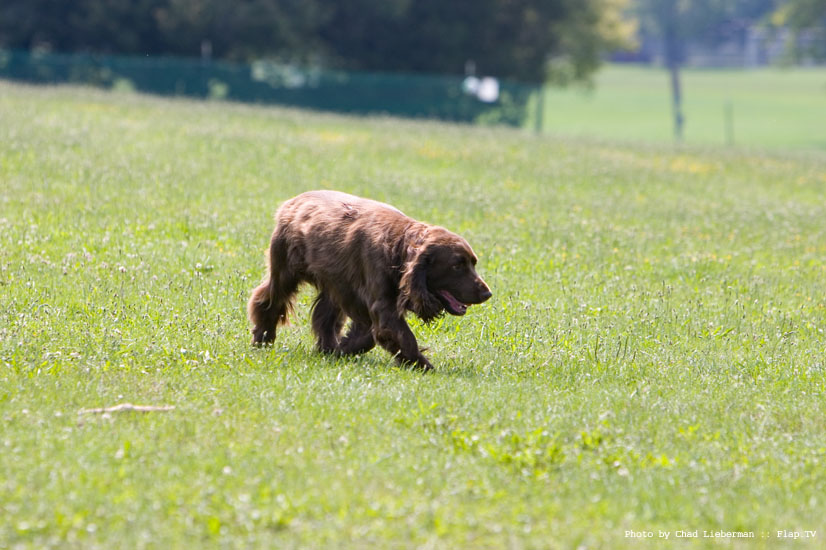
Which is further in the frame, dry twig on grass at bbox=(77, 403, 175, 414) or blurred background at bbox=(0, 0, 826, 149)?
blurred background at bbox=(0, 0, 826, 149)

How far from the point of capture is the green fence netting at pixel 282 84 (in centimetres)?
3073

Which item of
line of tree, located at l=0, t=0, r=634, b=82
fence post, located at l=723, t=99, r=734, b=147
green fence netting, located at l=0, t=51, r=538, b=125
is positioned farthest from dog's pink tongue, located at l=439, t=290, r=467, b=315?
line of tree, located at l=0, t=0, r=634, b=82

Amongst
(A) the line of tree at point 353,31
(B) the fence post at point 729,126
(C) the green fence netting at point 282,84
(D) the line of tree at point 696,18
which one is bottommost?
(B) the fence post at point 729,126

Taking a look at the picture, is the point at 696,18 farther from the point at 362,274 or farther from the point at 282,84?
the point at 362,274

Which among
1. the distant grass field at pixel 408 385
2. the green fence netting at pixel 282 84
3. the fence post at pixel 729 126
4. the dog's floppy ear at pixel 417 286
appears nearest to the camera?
the distant grass field at pixel 408 385

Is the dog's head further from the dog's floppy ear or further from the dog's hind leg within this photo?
the dog's hind leg

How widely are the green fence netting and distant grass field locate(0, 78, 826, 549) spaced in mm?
16167

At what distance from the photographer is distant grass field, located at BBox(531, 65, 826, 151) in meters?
46.4

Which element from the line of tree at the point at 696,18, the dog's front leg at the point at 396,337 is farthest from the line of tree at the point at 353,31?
the line of tree at the point at 696,18

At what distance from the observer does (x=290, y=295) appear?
25.6ft

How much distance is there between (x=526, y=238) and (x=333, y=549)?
8.70m

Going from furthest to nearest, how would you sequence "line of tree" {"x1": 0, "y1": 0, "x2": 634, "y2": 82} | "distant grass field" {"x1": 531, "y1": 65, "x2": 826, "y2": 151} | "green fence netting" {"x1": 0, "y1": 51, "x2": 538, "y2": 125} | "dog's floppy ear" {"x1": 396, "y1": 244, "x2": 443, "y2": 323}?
"distant grass field" {"x1": 531, "y1": 65, "x2": 826, "y2": 151} → "line of tree" {"x1": 0, "y1": 0, "x2": 634, "y2": 82} → "green fence netting" {"x1": 0, "y1": 51, "x2": 538, "y2": 125} → "dog's floppy ear" {"x1": 396, "y1": 244, "x2": 443, "y2": 323}

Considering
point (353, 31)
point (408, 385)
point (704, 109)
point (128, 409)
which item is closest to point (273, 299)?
point (408, 385)

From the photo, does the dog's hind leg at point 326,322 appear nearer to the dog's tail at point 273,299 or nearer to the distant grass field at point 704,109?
the dog's tail at point 273,299
